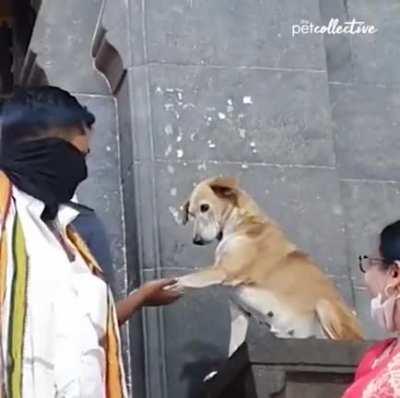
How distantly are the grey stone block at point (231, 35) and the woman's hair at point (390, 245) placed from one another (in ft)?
5.26

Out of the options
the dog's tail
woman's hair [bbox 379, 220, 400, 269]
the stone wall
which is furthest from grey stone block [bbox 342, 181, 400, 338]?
woman's hair [bbox 379, 220, 400, 269]

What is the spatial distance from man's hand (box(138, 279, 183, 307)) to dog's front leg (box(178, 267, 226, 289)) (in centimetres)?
14

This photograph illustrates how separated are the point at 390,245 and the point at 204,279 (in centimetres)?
77

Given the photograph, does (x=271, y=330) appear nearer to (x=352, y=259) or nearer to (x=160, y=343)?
(x=160, y=343)

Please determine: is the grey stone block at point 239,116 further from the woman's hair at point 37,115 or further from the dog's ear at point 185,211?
the woman's hair at point 37,115

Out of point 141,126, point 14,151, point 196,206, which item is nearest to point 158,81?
point 141,126

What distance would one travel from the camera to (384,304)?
3.43 meters

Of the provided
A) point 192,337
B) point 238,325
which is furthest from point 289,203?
point 238,325

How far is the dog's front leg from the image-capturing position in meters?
4.11

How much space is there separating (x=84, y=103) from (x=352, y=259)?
1.00 m

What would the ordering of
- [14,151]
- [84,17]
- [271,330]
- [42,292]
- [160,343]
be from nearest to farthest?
[42,292] → [14,151] → [271,330] → [160,343] → [84,17]

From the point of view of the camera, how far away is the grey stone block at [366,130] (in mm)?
5172

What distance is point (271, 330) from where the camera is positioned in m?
4.12

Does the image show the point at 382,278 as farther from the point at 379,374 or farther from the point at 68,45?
the point at 68,45
